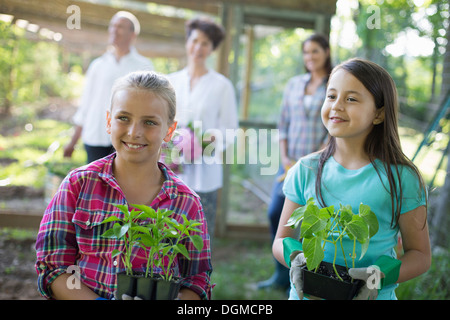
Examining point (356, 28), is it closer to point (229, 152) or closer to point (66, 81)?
point (229, 152)

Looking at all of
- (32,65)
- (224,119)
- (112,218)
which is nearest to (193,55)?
(224,119)

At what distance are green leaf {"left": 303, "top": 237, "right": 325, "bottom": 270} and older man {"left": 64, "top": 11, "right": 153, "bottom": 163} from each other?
2247 millimetres

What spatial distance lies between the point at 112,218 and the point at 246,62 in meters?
3.60

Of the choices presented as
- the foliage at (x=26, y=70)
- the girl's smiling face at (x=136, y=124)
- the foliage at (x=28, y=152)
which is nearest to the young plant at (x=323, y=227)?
the girl's smiling face at (x=136, y=124)

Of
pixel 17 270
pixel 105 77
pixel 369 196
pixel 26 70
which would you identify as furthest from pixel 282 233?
pixel 26 70

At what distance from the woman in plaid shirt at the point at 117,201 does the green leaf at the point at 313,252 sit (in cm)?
37

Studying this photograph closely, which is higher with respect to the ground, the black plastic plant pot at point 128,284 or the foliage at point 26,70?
the foliage at point 26,70

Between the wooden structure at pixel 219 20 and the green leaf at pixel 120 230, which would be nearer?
the green leaf at pixel 120 230

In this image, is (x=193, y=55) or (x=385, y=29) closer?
(x=193, y=55)

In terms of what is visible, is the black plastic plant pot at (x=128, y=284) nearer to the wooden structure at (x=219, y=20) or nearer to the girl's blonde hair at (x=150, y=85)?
the girl's blonde hair at (x=150, y=85)

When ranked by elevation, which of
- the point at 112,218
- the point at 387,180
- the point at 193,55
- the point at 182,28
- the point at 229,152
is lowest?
the point at 112,218

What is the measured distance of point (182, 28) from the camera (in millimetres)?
4277

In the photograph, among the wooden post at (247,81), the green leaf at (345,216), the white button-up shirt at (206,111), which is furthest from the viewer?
the wooden post at (247,81)

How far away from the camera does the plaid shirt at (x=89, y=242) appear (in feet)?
4.42
